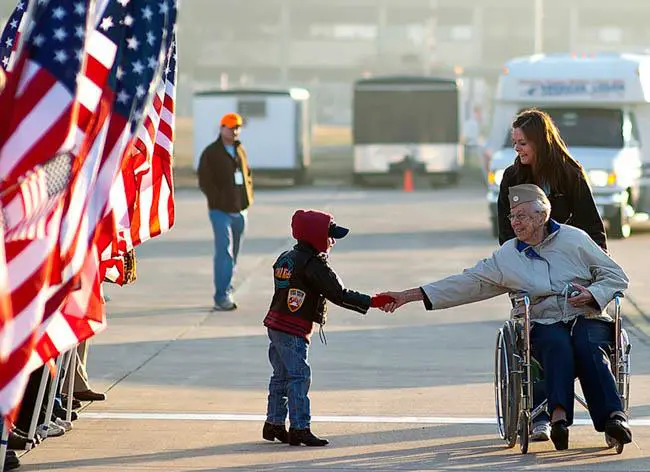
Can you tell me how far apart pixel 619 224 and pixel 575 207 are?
1444 cm

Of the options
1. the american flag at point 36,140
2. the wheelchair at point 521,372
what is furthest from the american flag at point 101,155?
the wheelchair at point 521,372

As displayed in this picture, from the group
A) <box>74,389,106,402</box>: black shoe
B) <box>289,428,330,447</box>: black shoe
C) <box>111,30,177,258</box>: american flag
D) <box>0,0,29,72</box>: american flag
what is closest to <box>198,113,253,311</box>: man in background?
<box>111,30,177,258</box>: american flag

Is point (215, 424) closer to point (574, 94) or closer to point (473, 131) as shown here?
point (574, 94)

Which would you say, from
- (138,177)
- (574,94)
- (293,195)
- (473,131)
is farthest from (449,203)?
(138,177)

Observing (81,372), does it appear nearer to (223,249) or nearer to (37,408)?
(37,408)

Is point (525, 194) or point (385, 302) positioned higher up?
point (525, 194)

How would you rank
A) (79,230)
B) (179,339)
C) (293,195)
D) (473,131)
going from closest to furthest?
(79,230)
(179,339)
(293,195)
(473,131)

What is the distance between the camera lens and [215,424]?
9617 mm

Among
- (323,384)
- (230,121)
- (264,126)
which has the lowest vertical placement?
(264,126)

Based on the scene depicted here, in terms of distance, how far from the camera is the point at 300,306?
346 inches

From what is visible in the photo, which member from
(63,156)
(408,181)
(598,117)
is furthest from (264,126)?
(63,156)

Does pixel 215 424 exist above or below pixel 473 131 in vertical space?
above

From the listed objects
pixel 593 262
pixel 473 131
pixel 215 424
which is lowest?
pixel 473 131

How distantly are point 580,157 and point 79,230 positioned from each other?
16.8 m
